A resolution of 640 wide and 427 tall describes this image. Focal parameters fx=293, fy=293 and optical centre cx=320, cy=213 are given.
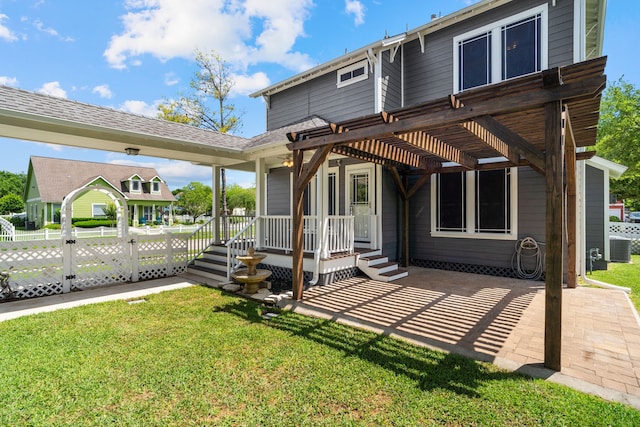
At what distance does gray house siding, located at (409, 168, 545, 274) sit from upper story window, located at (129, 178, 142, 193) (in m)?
27.3

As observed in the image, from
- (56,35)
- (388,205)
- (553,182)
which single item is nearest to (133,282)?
(388,205)

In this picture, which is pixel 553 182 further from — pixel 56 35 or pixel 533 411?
pixel 56 35

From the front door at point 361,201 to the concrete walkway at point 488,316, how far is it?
1.92m

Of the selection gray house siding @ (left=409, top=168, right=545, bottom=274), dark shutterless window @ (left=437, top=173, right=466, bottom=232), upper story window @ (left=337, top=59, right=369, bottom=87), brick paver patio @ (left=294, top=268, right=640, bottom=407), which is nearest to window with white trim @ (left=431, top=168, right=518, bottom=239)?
dark shutterless window @ (left=437, top=173, right=466, bottom=232)

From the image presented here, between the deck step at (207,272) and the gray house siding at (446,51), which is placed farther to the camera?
the deck step at (207,272)

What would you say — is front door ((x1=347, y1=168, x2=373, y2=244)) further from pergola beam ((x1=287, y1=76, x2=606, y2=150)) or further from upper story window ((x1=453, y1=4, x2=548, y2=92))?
pergola beam ((x1=287, y1=76, x2=606, y2=150))

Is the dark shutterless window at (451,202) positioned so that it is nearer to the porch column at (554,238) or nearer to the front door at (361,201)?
the front door at (361,201)

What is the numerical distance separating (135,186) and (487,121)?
30.8 metres

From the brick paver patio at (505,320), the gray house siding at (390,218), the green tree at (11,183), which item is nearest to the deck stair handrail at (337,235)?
the brick paver patio at (505,320)

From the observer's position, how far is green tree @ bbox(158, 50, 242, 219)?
674 inches

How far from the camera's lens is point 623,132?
1745 cm

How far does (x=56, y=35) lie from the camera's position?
9.73 metres

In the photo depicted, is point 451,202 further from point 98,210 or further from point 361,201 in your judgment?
point 98,210

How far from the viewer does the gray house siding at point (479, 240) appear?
7012 mm
